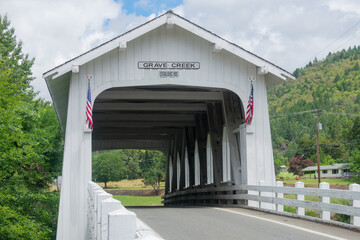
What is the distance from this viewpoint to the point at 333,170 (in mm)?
87250

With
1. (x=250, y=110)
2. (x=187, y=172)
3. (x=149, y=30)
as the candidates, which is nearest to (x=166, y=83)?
(x=149, y=30)

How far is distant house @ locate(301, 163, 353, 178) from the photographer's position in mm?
83562

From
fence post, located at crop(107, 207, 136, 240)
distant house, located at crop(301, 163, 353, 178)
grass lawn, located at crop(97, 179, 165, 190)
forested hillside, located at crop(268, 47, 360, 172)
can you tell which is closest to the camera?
fence post, located at crop(107, 207, 136, 240)

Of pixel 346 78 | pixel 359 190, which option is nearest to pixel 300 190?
pixel 359 190

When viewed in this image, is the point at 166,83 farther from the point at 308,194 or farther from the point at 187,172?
the point at 187,172

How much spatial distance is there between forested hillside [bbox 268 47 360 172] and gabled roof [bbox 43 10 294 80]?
156ft

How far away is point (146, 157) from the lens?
8894 cm

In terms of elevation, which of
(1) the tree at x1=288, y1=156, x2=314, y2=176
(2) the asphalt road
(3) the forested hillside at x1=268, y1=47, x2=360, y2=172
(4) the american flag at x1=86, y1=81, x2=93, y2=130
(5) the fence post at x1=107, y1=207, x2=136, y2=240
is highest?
(3) the forested hillside at x1=268, y1=47, x2=360, y2=172

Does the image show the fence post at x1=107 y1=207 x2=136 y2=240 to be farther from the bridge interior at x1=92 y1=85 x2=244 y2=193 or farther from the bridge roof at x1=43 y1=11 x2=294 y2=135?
the bridge interior at x1=92 y1=85 x2=244 y2=193

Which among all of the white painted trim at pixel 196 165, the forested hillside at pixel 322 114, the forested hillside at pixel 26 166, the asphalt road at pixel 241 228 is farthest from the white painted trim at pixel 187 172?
the forested hillside at pixel 322 114

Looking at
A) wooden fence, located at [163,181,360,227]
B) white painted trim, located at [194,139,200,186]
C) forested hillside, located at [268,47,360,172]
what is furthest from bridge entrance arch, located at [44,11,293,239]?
forested hillside, located at [268,47,360,172]

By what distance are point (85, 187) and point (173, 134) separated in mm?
16760

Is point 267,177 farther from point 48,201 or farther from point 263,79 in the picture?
point 48,201

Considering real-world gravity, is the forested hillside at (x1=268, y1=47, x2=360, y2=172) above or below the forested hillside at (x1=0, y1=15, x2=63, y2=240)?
above
